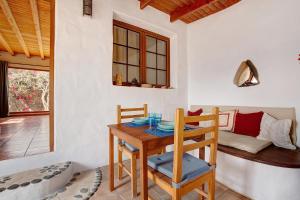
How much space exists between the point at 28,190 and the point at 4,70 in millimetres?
6564

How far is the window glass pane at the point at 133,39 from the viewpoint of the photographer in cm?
285

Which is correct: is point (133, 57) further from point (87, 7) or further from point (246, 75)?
point (246, 75)

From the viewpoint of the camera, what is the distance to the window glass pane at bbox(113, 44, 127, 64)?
Answer: 2.70 meters

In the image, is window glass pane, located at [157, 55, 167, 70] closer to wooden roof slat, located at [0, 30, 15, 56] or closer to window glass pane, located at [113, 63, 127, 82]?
window glass pane, located at [113, 63, 127, 82]

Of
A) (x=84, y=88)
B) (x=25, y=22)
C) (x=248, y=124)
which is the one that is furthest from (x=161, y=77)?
(x=25, y=22)

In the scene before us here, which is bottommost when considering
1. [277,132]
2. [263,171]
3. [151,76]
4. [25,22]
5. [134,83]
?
[263,171]

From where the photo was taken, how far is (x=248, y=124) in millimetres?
2188

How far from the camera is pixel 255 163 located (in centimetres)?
153

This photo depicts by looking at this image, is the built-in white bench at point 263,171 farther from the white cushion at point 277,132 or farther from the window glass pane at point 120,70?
the window glass pane at point 120,70

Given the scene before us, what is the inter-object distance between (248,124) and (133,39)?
7.98 feet

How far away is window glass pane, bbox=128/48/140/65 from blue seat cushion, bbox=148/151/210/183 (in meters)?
2.04

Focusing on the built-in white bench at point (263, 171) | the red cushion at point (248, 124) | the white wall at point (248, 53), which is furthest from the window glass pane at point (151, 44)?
the built-in white bench at point (263, 171)

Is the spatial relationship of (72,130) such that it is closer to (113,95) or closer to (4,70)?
(113,95)

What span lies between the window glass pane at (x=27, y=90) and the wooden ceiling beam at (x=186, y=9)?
6655mm
